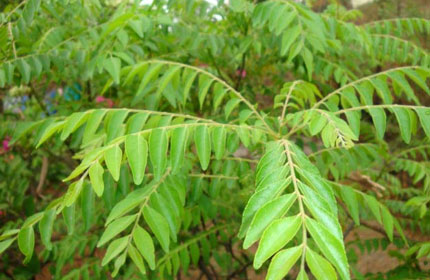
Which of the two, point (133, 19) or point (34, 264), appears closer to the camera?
point (133, 19)

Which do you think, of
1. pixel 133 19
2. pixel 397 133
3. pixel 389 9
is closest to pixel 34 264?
pixel 133 19

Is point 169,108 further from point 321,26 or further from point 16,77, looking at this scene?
point 321,26

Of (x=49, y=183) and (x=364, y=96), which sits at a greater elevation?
(x=364, y=96)

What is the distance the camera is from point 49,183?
15.3ft

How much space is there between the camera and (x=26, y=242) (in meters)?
1.19

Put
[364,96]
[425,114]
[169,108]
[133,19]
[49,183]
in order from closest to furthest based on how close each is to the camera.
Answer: [425,114], [364,96], [133,19], [169,108], [49,183]

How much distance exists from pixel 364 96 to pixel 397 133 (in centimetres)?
431

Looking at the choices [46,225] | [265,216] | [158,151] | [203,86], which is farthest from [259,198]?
[203,86]

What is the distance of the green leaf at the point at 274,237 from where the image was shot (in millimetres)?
590

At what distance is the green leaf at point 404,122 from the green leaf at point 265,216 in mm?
673

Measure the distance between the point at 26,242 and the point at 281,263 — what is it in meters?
0.89

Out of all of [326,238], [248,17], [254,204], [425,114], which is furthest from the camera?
[248,17]

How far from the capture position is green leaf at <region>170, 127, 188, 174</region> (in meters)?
1.08

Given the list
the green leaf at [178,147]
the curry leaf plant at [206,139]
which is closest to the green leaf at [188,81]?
the curry leaf plant at [206,139]
